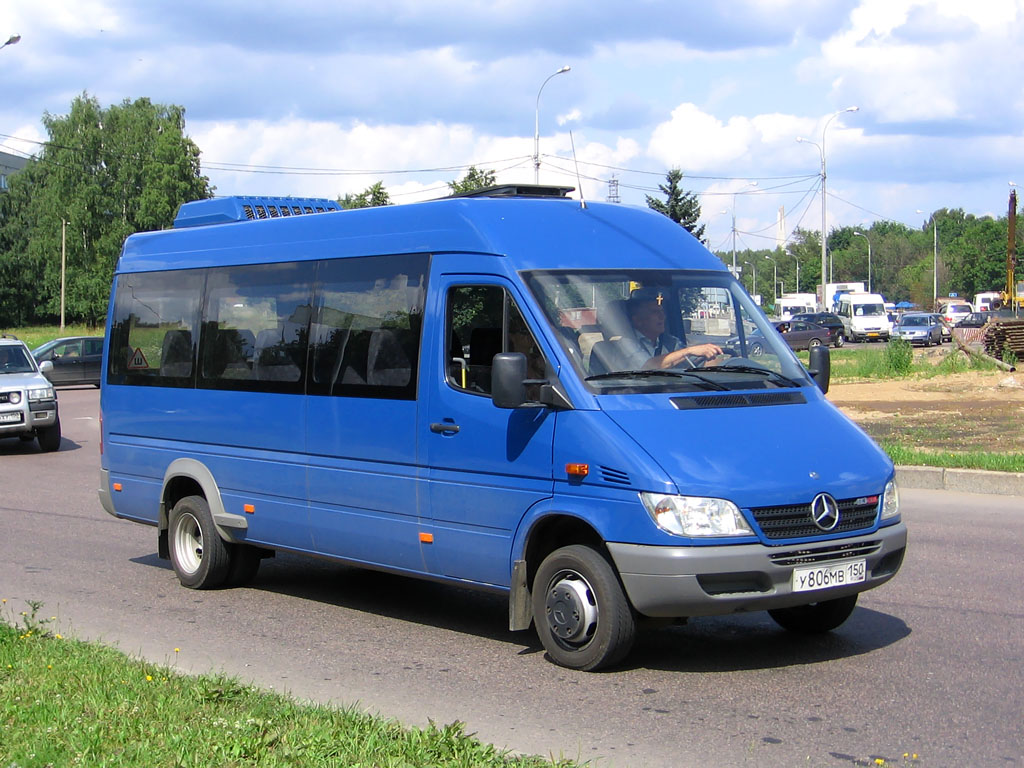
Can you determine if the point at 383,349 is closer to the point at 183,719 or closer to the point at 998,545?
the point at 183,719

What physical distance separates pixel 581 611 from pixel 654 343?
1479 millimetres

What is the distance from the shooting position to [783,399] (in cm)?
646

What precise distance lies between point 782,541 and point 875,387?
71.4ft

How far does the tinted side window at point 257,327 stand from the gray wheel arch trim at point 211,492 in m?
0.59

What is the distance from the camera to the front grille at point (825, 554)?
580cm

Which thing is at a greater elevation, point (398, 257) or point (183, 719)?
point (398, 257)

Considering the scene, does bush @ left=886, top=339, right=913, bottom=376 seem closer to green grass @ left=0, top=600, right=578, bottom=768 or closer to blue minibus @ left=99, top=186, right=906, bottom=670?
blue minibus @ left=99, top=186, right=906, bottom=670

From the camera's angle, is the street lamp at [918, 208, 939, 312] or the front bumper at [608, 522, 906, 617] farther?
the street lamp at [918, 208, 939, 312]

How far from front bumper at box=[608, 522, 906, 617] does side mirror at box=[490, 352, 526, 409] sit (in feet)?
2.87

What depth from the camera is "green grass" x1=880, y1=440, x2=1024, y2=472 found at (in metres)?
13.5

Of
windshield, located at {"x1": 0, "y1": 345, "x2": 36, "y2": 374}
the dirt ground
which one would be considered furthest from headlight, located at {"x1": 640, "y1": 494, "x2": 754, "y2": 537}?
windshield, located at {"x1": 0, "y1": 345, "x2": 36, "y2": 374}

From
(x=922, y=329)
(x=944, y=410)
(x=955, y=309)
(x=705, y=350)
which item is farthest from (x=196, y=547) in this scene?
(x=955, y=309)

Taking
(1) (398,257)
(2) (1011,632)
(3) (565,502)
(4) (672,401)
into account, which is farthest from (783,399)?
(1) (398,257)

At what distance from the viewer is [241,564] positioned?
28.8 ft
